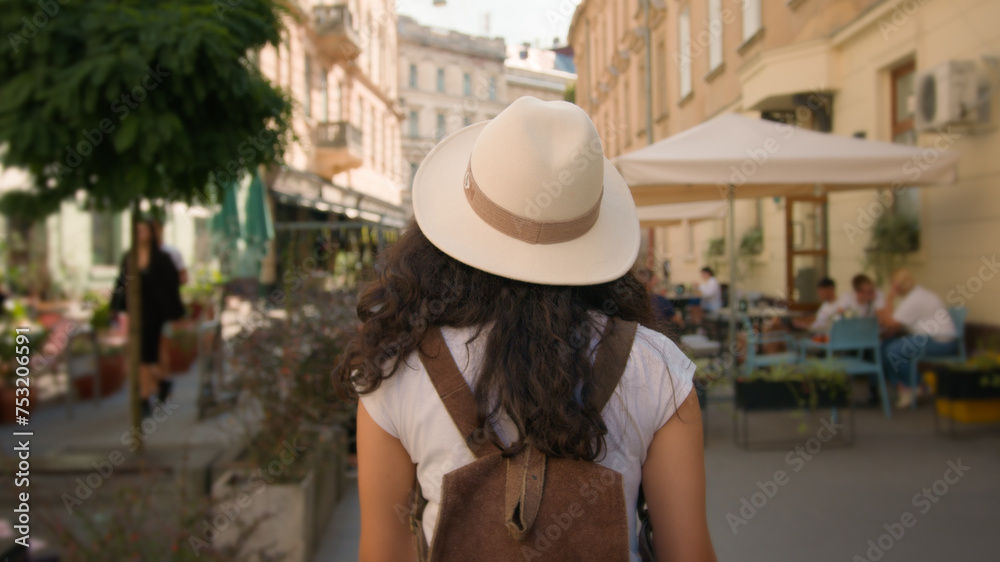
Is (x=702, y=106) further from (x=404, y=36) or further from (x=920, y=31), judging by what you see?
(x=404, y=36)

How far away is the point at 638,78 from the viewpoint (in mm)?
20500

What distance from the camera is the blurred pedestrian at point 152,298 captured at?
6043 mm

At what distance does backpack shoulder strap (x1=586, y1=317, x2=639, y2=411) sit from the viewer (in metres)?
1.24

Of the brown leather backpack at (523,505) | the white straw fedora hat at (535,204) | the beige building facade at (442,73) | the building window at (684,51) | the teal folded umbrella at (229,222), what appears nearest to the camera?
the brown leather backpack at (523,505)

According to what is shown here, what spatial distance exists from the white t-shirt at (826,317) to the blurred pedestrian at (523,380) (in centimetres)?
669

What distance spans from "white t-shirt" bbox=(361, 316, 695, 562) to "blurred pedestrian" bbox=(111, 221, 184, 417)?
5463mm

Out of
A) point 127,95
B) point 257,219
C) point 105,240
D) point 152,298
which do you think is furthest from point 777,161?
point 105,240

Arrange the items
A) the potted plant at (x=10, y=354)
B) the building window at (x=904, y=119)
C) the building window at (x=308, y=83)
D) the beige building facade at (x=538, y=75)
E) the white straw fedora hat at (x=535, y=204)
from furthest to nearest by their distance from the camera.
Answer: the beige building facade at (x=538, y=75)
the building window at (x=308, y=83)
the building window at (x=904, y=119)
the potted plant at (x=10, y=354)
the white straw fedora hat at (x=535, y=204)

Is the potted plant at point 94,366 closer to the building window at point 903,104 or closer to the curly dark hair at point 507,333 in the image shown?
the curly dark hair at point 507,333

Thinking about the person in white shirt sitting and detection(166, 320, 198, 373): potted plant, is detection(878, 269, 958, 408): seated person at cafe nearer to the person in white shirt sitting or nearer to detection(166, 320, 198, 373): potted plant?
the person in white shirt sitting

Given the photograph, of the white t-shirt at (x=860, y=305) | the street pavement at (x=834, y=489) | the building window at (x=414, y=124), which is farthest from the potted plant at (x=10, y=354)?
the building window at (x=414, y=124)

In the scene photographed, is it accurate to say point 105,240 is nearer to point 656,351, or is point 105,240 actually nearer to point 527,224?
point 527,224

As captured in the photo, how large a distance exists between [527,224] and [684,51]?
15730mm

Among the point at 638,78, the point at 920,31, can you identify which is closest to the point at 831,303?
the point at 920,31
